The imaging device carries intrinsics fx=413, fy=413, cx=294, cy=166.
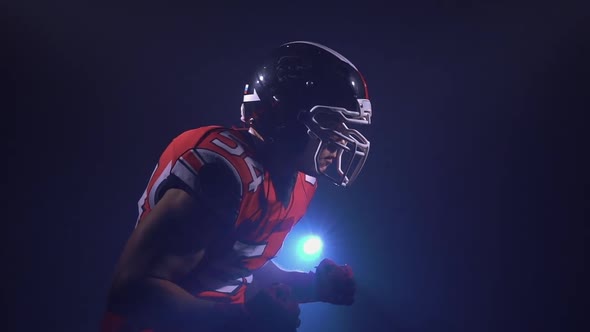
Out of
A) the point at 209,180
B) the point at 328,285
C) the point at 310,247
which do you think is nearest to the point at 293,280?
the point at 328,285

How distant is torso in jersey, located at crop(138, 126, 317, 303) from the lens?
1229 mm

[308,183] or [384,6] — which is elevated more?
[384,6]

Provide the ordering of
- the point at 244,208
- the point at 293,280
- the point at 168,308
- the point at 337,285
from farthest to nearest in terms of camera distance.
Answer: the point at 293,280
the point at 337,285
the point at 244,208
the point at 168,308

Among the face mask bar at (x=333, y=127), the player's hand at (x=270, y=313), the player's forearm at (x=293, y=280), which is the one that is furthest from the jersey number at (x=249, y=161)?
the player's forearm at (x=293, y=280)

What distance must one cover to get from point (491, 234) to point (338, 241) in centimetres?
90

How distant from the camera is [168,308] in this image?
42.5 inches

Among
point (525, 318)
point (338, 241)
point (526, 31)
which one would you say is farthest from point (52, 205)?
point (526, 31)

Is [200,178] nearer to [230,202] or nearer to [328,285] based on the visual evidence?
[230,202]

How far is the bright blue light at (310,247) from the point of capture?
7.55 ft

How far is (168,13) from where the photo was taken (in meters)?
2.14

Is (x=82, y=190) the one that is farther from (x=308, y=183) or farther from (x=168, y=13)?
(x=308, y=183)

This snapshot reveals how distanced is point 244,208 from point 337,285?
0.47 m

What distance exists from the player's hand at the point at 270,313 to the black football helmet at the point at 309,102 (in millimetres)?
589

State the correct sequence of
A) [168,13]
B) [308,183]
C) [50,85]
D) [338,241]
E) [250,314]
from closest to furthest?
[250,314] < [308,183] < [50,85] < [168,13] < [338,241]
